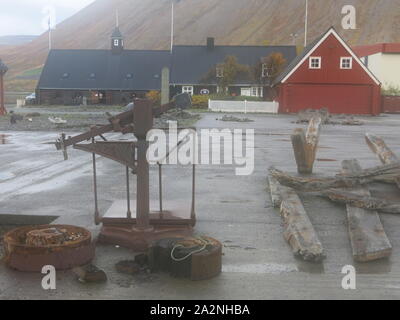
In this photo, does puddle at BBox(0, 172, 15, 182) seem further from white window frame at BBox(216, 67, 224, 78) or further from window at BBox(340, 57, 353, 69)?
white window frame at BBox(216, 67, 224, 78)

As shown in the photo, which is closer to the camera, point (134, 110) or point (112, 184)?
point (134, 110)

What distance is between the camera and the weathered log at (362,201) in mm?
7805

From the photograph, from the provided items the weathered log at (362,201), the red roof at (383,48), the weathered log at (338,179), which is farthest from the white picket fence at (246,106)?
the weathered log at (362,201)

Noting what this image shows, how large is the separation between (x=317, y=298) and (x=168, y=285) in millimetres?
1442

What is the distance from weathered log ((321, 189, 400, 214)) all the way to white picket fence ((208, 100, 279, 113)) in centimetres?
3931

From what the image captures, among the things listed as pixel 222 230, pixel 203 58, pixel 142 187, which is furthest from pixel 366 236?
pixel 203 58

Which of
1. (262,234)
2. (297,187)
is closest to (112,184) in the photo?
(297,187)

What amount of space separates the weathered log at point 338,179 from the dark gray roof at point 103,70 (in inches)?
2249

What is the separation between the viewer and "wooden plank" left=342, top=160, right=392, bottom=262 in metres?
6.14

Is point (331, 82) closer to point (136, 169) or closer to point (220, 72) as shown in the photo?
point (220, 72)

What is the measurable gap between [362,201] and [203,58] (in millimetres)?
61241

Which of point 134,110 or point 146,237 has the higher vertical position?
point 134,110
